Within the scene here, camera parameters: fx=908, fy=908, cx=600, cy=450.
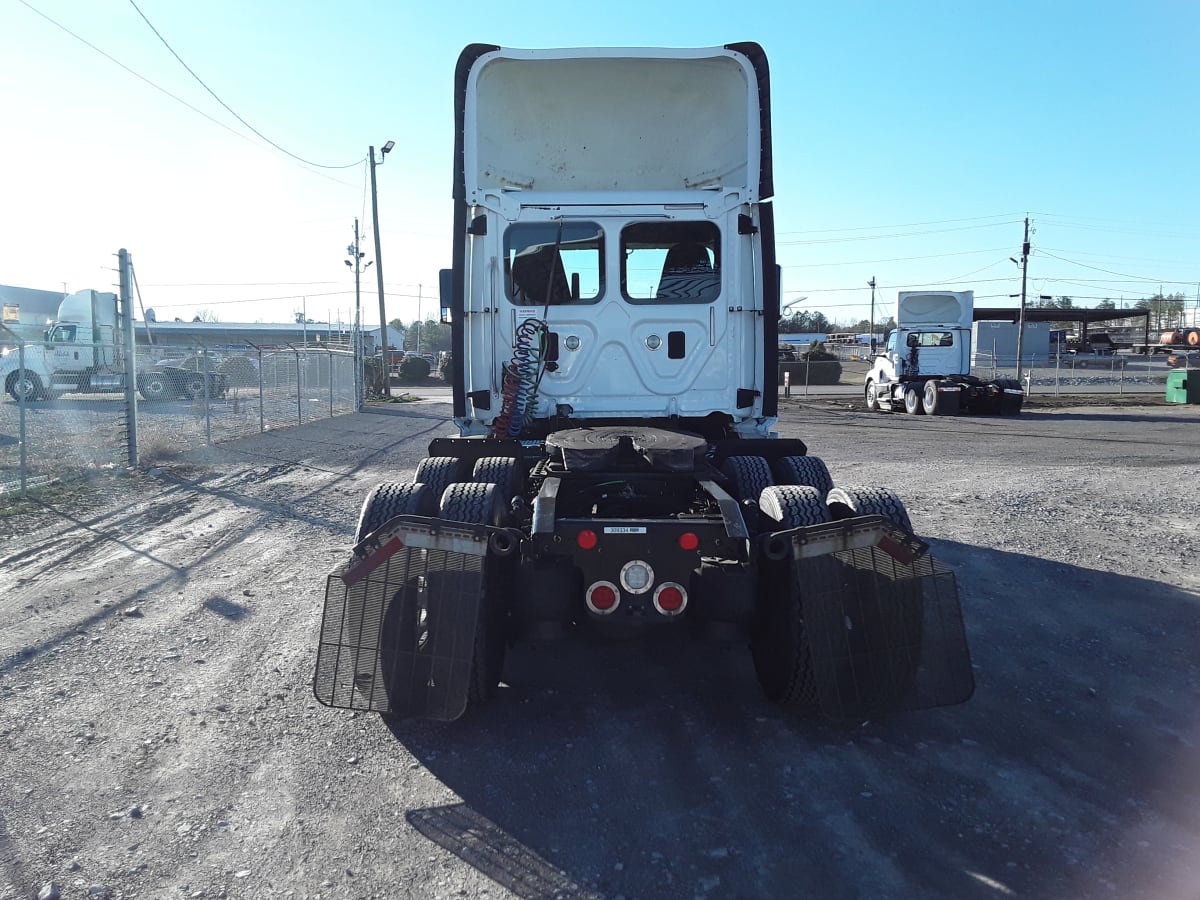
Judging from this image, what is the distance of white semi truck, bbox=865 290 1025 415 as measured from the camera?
87.1ft

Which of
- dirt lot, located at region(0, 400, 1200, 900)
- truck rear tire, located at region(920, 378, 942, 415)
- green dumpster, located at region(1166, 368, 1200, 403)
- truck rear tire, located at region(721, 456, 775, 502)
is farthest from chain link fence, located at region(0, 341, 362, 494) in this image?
green dumpster, located at region(1166, 368, 1200, 403)

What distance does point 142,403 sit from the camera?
24344mm

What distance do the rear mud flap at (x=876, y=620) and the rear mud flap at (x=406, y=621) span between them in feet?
4.76

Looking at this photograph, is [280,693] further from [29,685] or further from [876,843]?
[876,843]

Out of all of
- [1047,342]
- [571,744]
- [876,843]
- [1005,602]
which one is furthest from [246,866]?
[1047,342]

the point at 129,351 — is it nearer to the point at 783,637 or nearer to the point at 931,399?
the point at 783,637

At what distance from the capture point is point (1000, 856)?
3.28 metres

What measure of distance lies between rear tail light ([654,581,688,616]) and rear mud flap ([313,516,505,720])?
2.66 feet

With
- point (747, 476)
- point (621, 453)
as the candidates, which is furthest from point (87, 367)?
point (747, 476)

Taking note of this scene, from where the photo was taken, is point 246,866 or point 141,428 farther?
point 141,428

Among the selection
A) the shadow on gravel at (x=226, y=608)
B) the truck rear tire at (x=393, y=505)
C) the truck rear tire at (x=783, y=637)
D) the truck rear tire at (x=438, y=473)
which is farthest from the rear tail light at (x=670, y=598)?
the shadow on gravel at (x=226, y=608)

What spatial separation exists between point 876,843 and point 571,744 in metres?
1.45

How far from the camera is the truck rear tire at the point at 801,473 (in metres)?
5.89

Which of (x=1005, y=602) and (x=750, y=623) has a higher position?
(x=750, y=623)
